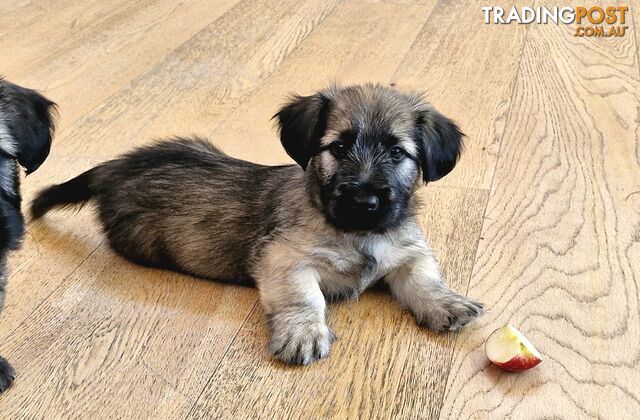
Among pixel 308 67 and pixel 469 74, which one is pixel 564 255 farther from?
pixel 308 67

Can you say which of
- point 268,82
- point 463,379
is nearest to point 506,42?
point 268,82

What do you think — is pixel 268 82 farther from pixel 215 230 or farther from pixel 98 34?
pixel 215 230

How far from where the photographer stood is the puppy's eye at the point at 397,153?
76.5 inches

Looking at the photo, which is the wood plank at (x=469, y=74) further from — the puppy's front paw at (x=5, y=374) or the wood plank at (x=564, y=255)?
the puppy's front paw at (x=5, y=374)

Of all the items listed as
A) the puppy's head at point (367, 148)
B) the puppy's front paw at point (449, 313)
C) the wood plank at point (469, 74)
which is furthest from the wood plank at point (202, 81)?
the puppy's front paw at point (449, 313)

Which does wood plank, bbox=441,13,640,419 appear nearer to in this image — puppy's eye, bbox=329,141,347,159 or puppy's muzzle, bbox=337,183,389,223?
puppy's muzzle, bbox=337,183,389,223

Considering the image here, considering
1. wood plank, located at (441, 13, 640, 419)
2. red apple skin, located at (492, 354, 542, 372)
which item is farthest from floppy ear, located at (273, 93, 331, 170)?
red apple skin, located at (492, 354, 542, 372)

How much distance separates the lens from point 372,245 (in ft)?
6.66

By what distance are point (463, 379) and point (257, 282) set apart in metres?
0.56

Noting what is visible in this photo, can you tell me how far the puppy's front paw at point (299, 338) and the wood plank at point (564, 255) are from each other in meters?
0.29

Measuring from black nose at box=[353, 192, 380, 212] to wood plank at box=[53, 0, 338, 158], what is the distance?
116 cm

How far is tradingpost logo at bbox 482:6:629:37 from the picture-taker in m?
4.00

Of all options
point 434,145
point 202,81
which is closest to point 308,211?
point 434,145

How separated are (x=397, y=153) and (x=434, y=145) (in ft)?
0.32
